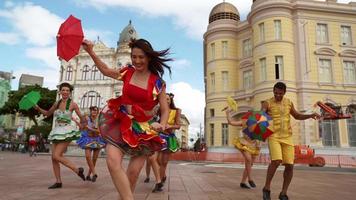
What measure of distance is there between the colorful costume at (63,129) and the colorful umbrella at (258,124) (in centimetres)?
327

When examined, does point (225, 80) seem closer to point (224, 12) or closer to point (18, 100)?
point (224, 12)

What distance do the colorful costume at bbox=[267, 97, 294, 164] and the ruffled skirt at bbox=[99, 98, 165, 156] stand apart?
8.72 ft

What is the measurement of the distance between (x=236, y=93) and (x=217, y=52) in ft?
15.5

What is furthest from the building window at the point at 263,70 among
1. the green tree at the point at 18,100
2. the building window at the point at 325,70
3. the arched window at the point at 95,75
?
the arched window at the point at 95,75

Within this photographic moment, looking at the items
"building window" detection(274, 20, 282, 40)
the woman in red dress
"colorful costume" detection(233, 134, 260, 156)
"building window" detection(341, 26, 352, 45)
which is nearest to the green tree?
"building window" detection(274, 20, 282, 40)

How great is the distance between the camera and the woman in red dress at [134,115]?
286 centimetres

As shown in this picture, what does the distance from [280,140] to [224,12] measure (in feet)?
101

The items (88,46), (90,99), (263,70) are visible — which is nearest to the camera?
(88,46)

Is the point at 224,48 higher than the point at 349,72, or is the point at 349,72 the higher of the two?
the point at 224,48

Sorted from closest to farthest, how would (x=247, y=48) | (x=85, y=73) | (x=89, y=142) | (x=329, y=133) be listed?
1. (x=89, y=142)
2. (x=329, y=133)
3. (x=247, y=48)
4. (x=85, y=73)

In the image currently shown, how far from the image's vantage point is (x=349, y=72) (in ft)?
91.4

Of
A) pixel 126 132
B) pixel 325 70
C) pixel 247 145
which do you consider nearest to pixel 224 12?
pixel 325 70

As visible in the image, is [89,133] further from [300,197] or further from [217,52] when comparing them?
[217,52]

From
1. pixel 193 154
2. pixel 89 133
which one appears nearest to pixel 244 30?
pixel 193 154
